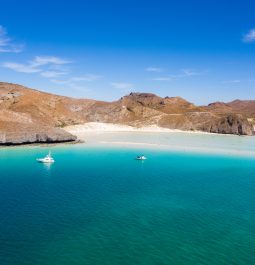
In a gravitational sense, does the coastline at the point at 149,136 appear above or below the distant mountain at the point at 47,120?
below

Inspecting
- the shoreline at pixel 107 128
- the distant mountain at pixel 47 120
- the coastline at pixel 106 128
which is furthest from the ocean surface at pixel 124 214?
the shoreline at pixel 107 128

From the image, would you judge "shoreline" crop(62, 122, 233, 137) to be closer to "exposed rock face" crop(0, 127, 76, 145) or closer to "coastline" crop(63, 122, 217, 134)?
"coastline" crop(63, 122, 217, 134)

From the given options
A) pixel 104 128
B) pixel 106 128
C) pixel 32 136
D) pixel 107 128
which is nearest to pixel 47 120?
pixel 104 128

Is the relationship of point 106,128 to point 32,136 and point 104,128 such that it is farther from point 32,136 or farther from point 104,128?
point 32,136

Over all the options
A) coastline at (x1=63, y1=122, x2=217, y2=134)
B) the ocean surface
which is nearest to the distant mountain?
coastline at (x1=63, y1=122, x2=217, y2=134)

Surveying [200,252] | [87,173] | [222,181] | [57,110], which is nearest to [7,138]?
[87,173]

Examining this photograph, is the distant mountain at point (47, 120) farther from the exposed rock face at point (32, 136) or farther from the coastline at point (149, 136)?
the coastline at point (149, 136)

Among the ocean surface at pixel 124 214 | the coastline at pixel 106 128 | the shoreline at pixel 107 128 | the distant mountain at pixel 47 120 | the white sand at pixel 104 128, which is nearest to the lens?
the ocean surface at pixel 124 214

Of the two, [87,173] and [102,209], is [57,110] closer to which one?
[87,173]
